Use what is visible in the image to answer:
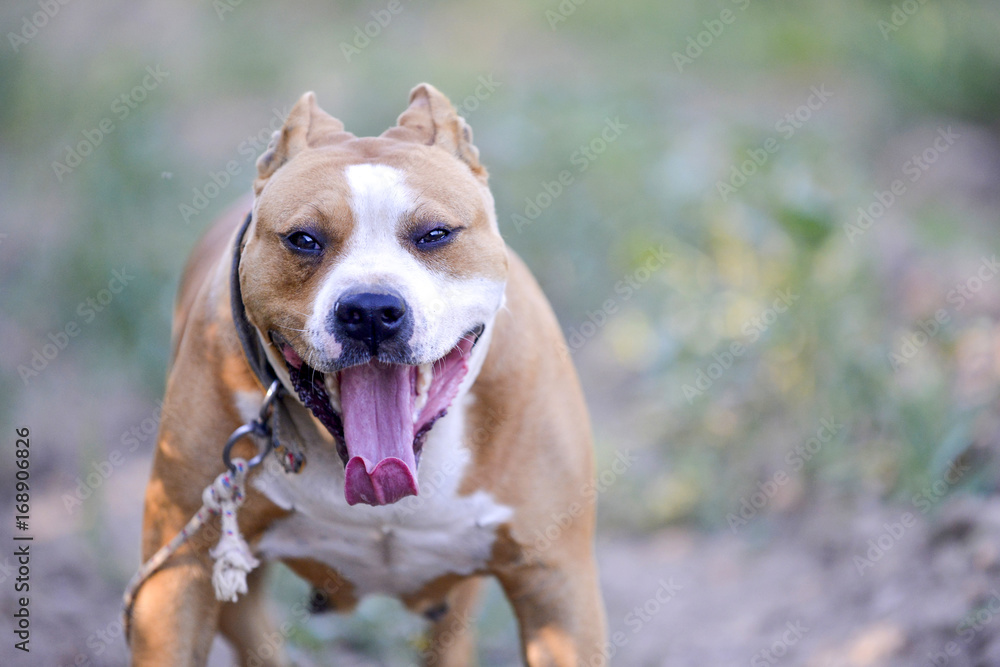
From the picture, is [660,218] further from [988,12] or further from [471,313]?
[471,313]

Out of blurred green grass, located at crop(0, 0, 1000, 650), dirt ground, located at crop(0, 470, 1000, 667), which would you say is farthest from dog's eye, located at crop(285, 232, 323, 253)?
blurred green grass, located at crop(0, 0, 1000, 650)

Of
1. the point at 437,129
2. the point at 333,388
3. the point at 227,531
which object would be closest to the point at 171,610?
the point at 227,531

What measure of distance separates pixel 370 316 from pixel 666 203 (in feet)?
15.7

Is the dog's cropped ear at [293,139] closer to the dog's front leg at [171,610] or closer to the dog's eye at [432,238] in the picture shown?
the dog's eye at [432,238]

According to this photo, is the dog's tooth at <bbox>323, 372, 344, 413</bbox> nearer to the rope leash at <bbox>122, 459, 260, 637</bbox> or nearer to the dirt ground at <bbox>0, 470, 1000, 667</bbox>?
the rope leash at <bbox>122, 459, 260, 637</bbox>

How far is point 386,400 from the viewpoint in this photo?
2600 millimetres

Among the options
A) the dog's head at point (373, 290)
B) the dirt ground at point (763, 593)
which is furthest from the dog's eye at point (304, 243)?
the dirt ground at point (763, 593)

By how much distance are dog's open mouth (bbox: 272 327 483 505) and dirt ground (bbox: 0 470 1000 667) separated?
199 centimetres

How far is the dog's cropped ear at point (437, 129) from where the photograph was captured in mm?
2854

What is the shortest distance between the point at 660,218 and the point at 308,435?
178 inches

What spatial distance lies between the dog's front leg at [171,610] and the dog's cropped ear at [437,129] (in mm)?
1233

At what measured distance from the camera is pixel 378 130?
761 cm

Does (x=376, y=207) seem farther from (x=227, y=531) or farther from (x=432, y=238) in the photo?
(x=227, y=531)

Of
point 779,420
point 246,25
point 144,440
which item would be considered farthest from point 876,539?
point 246,25
